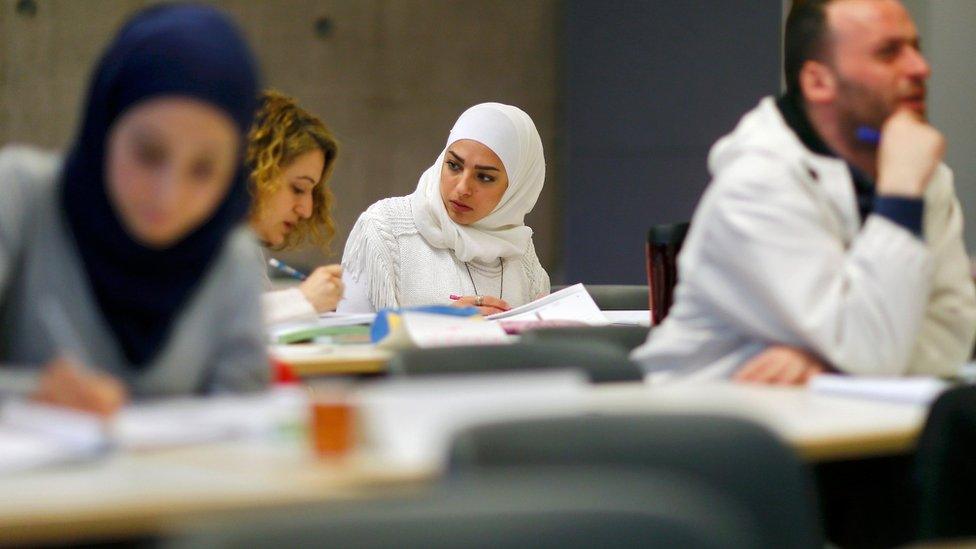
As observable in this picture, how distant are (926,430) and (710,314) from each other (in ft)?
2.69

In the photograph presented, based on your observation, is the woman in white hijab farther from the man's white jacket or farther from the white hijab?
the man's white jacket

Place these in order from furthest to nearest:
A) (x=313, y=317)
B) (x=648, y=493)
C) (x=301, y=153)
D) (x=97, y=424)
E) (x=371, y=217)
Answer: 1. (x=371, y=217)
2. (x=301, y=153)
3. (x=313, y=317)
4. (x=97, y=424)
5. (x=648, y=493)

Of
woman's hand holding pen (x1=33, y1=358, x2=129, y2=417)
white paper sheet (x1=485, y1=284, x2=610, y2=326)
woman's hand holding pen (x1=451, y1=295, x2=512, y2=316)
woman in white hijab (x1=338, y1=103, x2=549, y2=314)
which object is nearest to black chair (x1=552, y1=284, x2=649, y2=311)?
woman in white hijab (x1=338, y1=103, x2=549, y2=314)

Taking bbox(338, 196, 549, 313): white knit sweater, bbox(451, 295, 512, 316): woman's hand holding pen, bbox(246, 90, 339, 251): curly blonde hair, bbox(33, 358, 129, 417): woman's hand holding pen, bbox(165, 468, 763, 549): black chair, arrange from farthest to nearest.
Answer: bbox(338, 196, 549, 313): white knit sweater, bbox(451, 295, 512, 316): woman's hand holding pen, bbox(246, 90, 339, 251): curly blonde hair, bbox(33, 358, 129, 417): woman's hand holding pen, bbox(165, 468, 763, 549): black chair

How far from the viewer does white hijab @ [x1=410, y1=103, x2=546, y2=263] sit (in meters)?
4.89

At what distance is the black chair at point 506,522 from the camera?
0.93 metres

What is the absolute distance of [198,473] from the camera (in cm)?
150

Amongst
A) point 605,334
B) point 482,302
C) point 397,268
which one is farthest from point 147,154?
point 397,268

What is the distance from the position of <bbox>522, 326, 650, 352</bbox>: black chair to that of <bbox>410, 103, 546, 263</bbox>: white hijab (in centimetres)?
148

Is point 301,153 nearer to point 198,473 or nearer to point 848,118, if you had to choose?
point 848,118

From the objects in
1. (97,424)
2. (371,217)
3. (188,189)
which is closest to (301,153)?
(371,217)

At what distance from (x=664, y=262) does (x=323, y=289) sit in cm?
115

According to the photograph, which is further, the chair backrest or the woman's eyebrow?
the woman's eyebrow

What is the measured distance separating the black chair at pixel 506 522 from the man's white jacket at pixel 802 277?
4.91 feet
